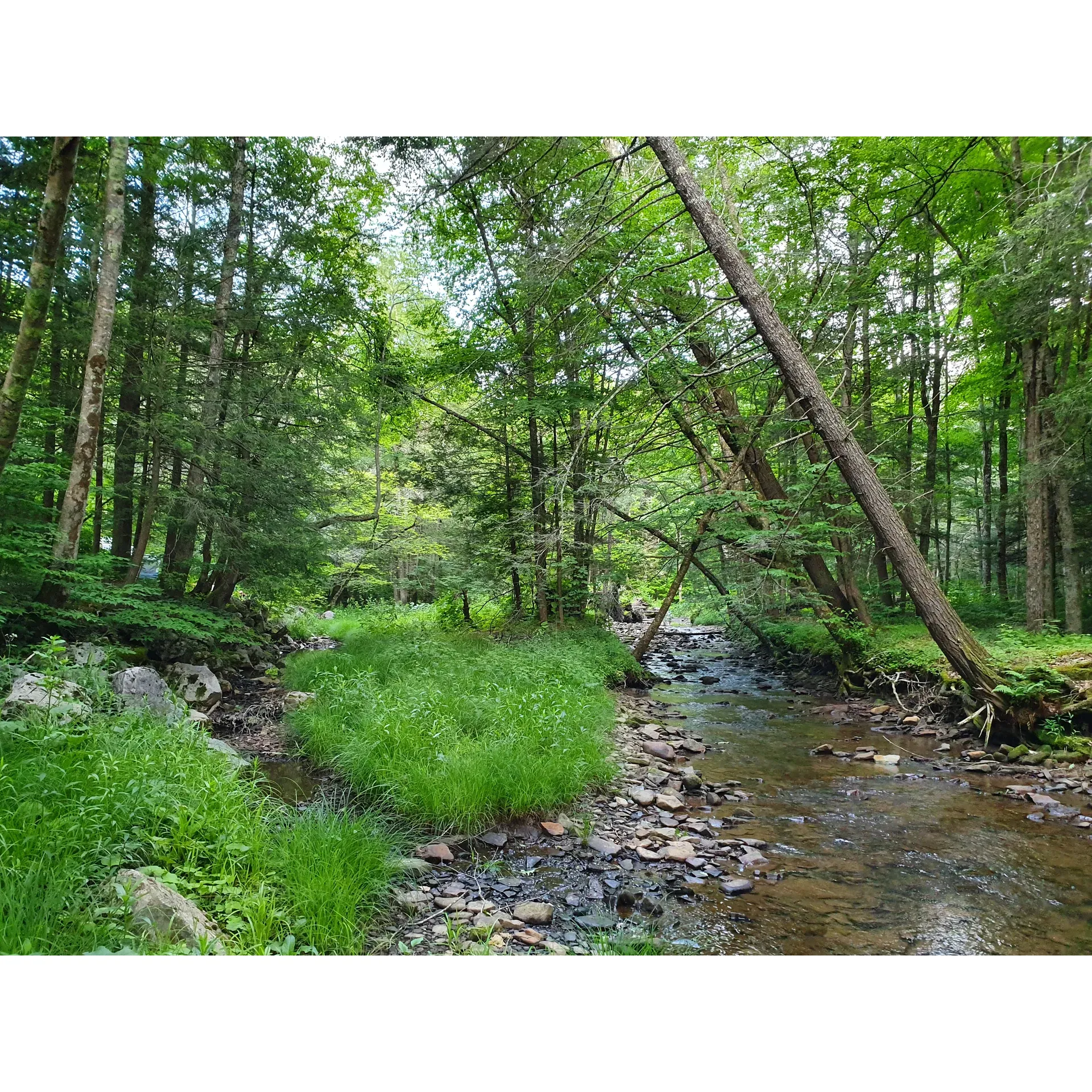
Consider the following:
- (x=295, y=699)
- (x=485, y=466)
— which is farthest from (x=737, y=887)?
(x=485, y=466)

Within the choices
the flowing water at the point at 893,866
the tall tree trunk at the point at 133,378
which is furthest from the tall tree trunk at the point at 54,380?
the flowing water at the point at 893,866

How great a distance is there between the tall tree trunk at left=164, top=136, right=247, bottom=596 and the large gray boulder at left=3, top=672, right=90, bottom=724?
232 centimetres

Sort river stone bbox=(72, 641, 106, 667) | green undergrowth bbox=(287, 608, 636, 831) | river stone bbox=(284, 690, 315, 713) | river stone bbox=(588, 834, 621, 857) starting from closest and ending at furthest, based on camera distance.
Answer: river stone bbox=(588, 834, 621, 857) < green undergrowth bbox=(287, 608, 636, 831) < river stone bbox=(72, 641, 106, 667) < river stone bbox=(284, 690, 315, 713)

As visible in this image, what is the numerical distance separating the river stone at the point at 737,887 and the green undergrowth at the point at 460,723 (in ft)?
3.22

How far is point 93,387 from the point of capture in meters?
3.70

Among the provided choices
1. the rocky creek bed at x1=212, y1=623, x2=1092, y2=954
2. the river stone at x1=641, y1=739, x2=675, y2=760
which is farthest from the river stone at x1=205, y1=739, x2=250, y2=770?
the river stone at x1=641, y1=739, x2=675, y2=760

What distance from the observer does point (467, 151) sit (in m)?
3.42

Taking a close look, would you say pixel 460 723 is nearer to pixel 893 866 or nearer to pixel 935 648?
pixel 893 866

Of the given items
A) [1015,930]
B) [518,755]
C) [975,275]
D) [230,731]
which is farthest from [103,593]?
[975,275]

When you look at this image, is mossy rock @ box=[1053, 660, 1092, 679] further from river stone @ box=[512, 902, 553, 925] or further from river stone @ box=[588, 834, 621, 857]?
river stone @ box=[512, 902, 553, 925]

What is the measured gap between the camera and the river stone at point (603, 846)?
8.66 feet

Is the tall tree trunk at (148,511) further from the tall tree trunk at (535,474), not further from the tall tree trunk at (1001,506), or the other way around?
the tall tree trunk at (1001,506)

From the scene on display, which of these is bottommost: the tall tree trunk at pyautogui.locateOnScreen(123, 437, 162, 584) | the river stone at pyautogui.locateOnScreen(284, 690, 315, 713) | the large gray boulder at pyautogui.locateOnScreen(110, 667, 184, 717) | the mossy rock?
the river stone at pyautogui.locateOnScreen(284, 690, 315, 713)

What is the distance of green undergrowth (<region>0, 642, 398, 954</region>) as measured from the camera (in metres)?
1.53
